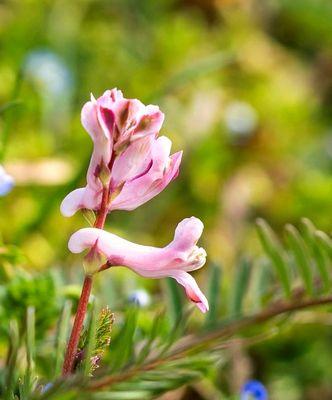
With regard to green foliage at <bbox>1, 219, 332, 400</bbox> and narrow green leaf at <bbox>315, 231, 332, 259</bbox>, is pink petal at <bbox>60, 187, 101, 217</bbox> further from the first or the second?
narrow green leaf at <bbox>315, 231, 332, 259</bbox>

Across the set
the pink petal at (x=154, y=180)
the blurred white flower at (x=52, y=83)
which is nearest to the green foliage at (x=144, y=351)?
the pink petal at (x=154, y=180)

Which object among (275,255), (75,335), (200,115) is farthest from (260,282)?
(200,115)

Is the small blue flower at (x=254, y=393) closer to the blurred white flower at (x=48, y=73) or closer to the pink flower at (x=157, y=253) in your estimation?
the pink flower at (x=157, y=253)

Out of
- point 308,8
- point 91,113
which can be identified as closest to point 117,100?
point 91,113

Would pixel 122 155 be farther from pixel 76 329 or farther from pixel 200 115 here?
pixel 200 115


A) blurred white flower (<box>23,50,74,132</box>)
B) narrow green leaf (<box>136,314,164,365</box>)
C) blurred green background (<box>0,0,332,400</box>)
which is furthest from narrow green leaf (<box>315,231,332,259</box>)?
blurred white flower (<box>23,50,74,132</box>)

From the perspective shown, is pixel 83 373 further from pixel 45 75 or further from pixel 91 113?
pixel 45 75
